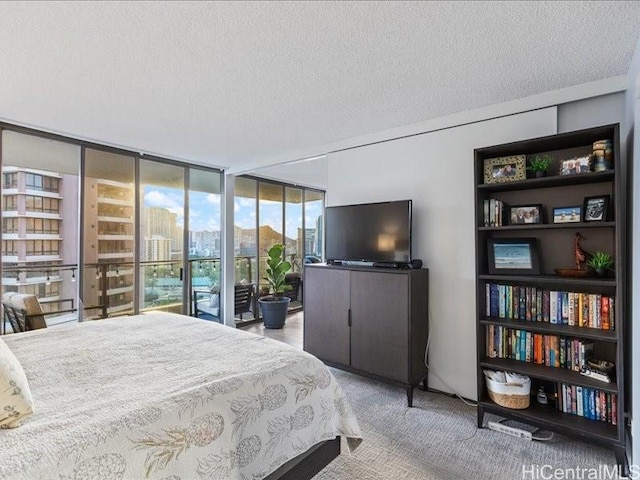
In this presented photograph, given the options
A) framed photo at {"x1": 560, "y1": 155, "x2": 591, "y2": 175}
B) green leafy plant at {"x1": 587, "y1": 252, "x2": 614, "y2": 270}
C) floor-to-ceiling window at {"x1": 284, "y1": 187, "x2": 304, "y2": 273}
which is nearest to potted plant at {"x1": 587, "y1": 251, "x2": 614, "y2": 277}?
green leafy plant at {"x1": 587, "y1": 252, "x2": 614, "y2": 270}

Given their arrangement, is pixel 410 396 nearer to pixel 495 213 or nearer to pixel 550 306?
pixel 550 306

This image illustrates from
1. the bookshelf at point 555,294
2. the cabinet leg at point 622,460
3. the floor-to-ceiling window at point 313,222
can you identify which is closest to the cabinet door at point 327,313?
the bookshelf at point 555,294

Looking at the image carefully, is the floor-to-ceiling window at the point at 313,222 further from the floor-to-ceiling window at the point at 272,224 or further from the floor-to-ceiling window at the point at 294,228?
the floor-to-ceiling window at the point at 294,228

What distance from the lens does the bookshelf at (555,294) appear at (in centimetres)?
199

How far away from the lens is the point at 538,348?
235 cm

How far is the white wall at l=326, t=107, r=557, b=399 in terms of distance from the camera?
278 cm

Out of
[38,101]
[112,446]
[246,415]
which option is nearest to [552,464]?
[246,415]

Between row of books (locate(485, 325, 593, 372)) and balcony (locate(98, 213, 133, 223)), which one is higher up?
balcony (locate(98, 213, 133, 223))

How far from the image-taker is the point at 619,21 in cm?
167

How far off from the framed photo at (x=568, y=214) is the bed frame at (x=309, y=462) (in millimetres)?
1980

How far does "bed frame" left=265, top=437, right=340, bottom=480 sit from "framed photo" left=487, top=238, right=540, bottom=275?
162 cm

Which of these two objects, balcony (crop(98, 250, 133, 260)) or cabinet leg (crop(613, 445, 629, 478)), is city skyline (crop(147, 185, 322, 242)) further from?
cabinet leg (crop(613, 445, 629, 478))

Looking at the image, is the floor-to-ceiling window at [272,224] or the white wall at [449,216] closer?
the white wall at [449,216]

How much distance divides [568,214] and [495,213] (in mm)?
430
